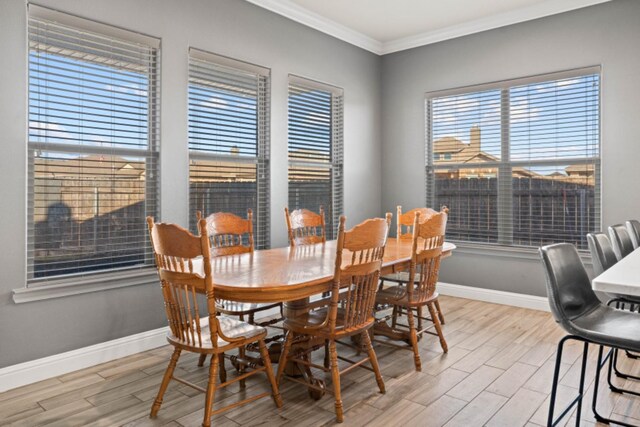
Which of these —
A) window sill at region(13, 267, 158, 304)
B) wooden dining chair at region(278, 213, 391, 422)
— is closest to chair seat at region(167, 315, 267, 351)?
wooden dining chair at region(278, 213, 391, 422)

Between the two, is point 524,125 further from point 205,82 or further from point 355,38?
point 205,82

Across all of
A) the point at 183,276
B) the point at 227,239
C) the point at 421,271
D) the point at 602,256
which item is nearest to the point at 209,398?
the point at 183,276

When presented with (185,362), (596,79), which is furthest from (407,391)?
(596,79)

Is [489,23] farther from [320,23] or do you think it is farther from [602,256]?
[602,256]

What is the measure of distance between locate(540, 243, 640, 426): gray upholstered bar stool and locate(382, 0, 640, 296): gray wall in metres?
2.53

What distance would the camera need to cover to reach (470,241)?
16.2ft

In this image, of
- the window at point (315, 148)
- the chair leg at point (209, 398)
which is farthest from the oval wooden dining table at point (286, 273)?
the window at point (315, 148)

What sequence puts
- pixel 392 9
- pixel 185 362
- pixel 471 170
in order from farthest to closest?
1. pixel 471 170
2. pixel 392 9
3. pixel 185 362

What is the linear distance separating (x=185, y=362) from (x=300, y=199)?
6.60 feet

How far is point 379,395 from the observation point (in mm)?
2545

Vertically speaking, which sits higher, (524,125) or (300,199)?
(524,125)

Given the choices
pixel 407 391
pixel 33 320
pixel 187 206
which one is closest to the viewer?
pixel 407 391

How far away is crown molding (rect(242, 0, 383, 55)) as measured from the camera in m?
4.14

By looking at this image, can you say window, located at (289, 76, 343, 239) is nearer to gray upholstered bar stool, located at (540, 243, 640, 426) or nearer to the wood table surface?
the wood table surface
